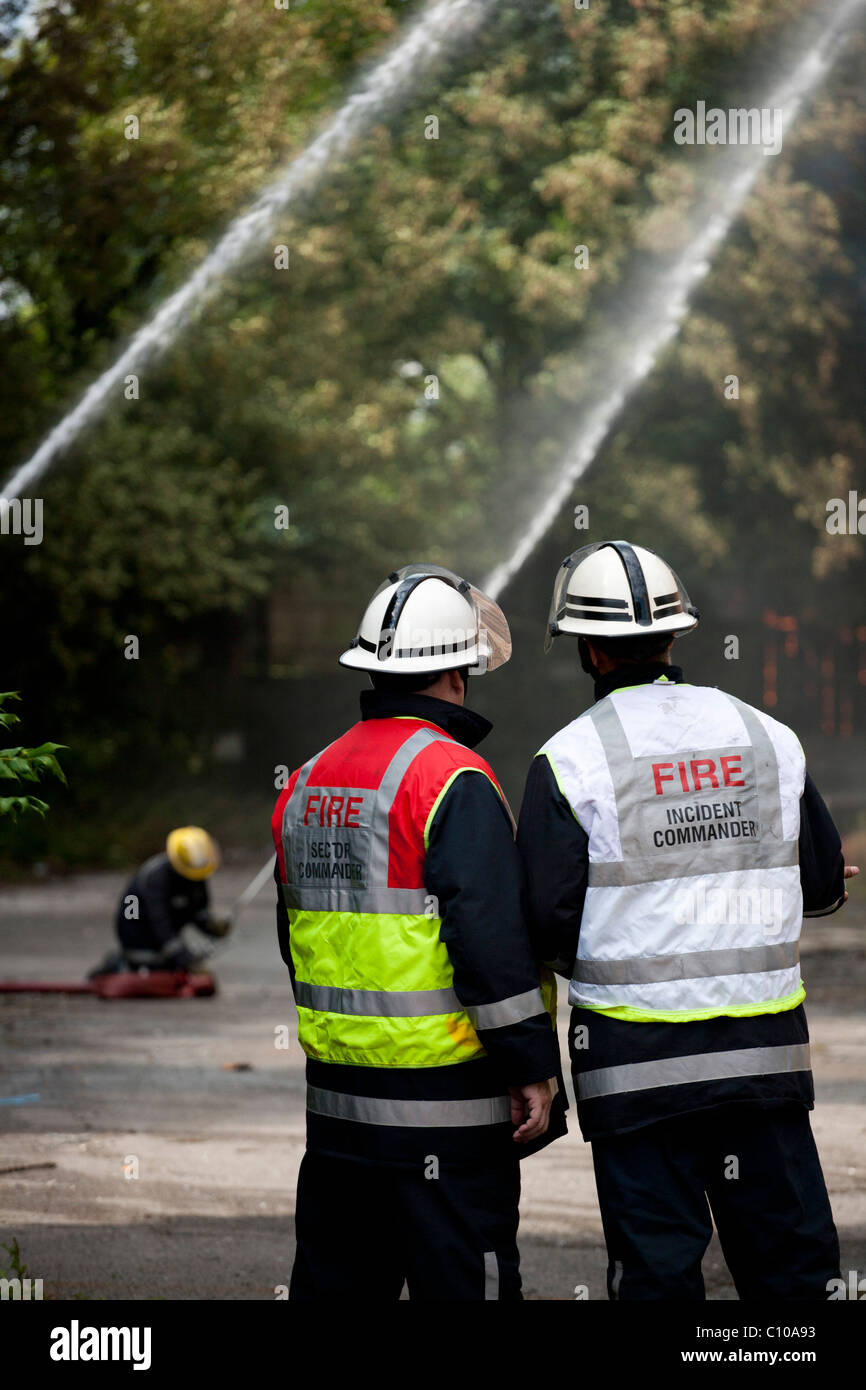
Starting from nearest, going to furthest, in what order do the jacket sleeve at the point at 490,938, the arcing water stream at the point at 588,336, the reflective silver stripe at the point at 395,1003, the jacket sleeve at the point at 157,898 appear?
the jacket sleeve at the point at 490,938 → the reflective silver stripe at the point at 395,1003 → the jacket sleeve at the point at 157,898 → the arcing water stream at the point at 588,336

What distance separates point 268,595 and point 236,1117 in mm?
18720

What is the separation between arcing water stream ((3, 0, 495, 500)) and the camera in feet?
68.7

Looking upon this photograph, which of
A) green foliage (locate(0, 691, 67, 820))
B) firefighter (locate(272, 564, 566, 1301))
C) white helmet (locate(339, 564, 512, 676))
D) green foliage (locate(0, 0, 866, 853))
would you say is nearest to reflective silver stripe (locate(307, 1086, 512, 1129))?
firefighter (locate(272, 564, 566, 1301))

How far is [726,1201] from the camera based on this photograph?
134 inches

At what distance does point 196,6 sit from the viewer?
20219 mm

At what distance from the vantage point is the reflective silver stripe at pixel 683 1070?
133 inches

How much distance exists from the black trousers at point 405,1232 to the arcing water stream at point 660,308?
20726 mm

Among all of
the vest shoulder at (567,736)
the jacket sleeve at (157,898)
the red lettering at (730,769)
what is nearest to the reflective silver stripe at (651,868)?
the red lettering at (730,769)

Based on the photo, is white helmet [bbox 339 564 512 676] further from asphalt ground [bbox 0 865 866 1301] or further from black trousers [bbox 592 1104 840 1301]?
asphalt ground [bbox 0 865 866 1301]

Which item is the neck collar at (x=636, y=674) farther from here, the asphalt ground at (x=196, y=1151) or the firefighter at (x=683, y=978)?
the asphalt ground at (x=196, y=1151)

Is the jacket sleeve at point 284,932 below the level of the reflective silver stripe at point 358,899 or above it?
below

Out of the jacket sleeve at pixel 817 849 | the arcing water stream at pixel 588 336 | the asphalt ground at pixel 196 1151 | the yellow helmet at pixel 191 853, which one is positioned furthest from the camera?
the arcing water stream at pixel 588 336

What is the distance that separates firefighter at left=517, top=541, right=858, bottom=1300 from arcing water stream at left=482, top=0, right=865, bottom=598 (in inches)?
811
